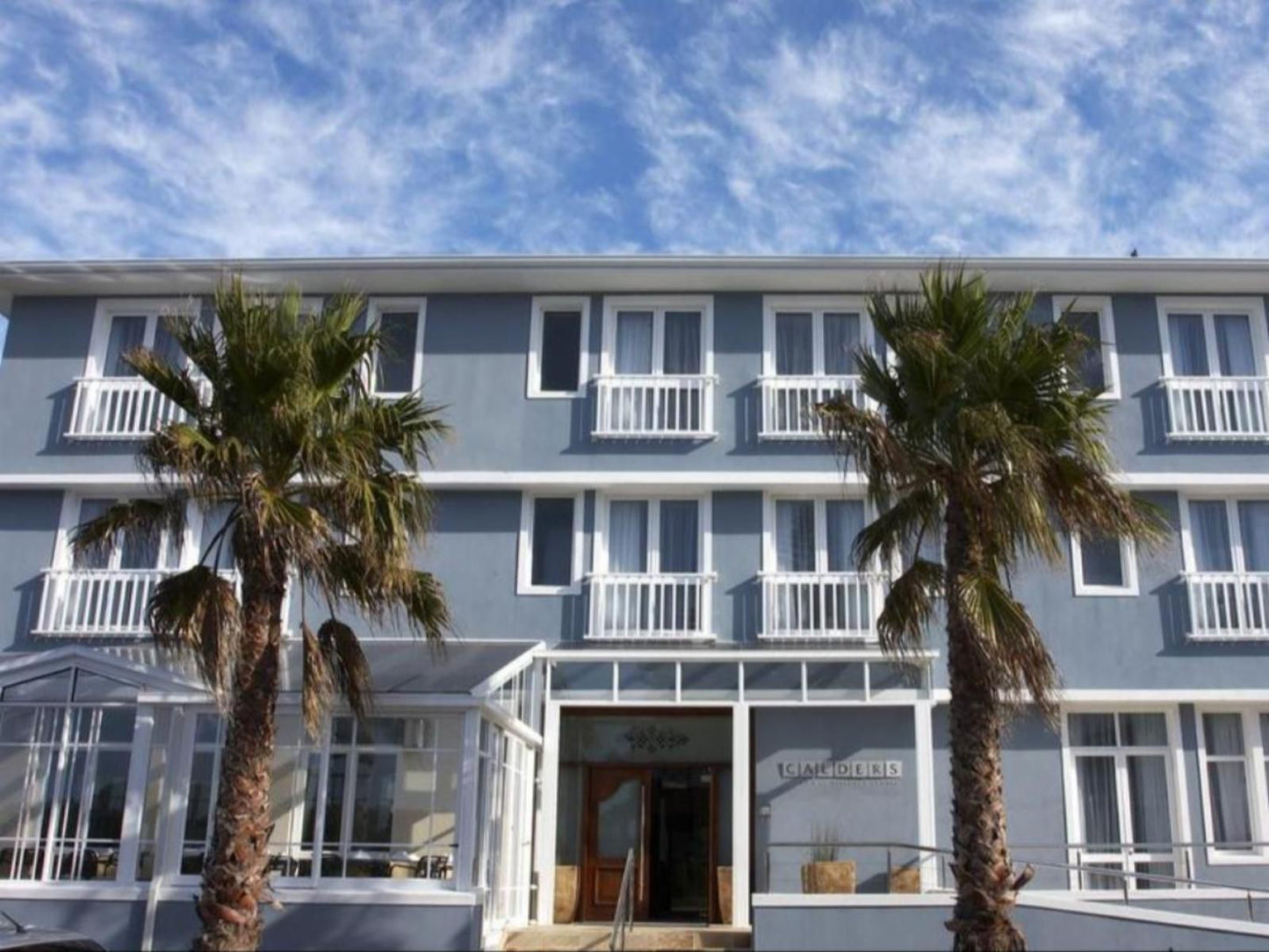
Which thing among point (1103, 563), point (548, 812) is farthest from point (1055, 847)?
point (548, 812)

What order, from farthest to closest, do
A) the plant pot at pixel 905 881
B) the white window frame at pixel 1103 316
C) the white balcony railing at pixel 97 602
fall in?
the white window frame at pixel 1103 316, the white balcony railing at pixel 97 602, the plant pot at pixel 905 881

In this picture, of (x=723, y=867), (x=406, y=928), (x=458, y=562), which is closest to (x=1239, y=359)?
(x=723, y=867)

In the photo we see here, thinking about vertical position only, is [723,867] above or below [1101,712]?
below

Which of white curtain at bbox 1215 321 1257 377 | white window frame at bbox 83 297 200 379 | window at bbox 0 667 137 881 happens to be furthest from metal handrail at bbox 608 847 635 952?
white curtain at bbox 1215 321 1257 377

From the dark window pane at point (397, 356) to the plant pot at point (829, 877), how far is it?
9.78m

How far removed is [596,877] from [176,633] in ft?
29.6

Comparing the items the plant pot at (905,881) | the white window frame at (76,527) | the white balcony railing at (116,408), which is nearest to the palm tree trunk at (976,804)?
the plant pot at (905,881)

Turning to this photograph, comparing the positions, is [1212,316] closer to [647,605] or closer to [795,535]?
[795,535]

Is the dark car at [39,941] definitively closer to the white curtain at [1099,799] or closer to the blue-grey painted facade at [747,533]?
the blue-grey painted facade at [747,533]

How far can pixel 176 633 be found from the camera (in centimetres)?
1409

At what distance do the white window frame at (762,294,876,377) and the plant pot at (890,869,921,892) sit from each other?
7.74m

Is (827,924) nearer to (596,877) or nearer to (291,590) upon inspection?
(596,877)

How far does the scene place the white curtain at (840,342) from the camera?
2183cm

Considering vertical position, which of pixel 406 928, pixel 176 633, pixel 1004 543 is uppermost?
pixel 1004 543
